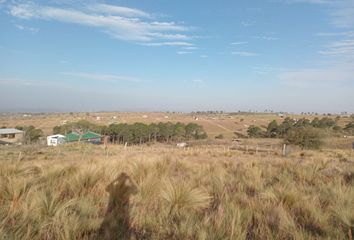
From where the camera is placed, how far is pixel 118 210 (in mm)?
4707

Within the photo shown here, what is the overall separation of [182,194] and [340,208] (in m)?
2.36

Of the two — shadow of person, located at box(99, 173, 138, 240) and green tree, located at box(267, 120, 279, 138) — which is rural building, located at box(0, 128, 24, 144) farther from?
shadow of person, located at box(99, 173, 138, 240)

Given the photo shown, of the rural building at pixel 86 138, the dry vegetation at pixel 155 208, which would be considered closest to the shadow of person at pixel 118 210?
the dry vegetation at pixel 155 208

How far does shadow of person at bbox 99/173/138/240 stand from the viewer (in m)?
3.86

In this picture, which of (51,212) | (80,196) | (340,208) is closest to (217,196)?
(340,208)

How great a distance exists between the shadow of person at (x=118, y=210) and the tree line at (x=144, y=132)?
63.5 metres

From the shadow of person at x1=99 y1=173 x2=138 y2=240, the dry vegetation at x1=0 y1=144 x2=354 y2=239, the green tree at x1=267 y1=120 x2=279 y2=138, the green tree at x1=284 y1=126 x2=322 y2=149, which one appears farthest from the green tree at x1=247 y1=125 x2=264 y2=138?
the shadow of person at x1=99 y1=173 x2=138 y2=240

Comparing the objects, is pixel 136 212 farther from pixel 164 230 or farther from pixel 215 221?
pixel 215 221

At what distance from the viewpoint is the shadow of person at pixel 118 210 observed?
3857mm

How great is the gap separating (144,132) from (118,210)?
7051cm

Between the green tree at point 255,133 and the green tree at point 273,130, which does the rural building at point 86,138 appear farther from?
the green tree at point 273,130

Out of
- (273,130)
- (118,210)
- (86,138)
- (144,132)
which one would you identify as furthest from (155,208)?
(273,130)

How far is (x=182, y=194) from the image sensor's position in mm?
5168

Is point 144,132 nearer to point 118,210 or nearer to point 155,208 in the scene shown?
point 155,208
